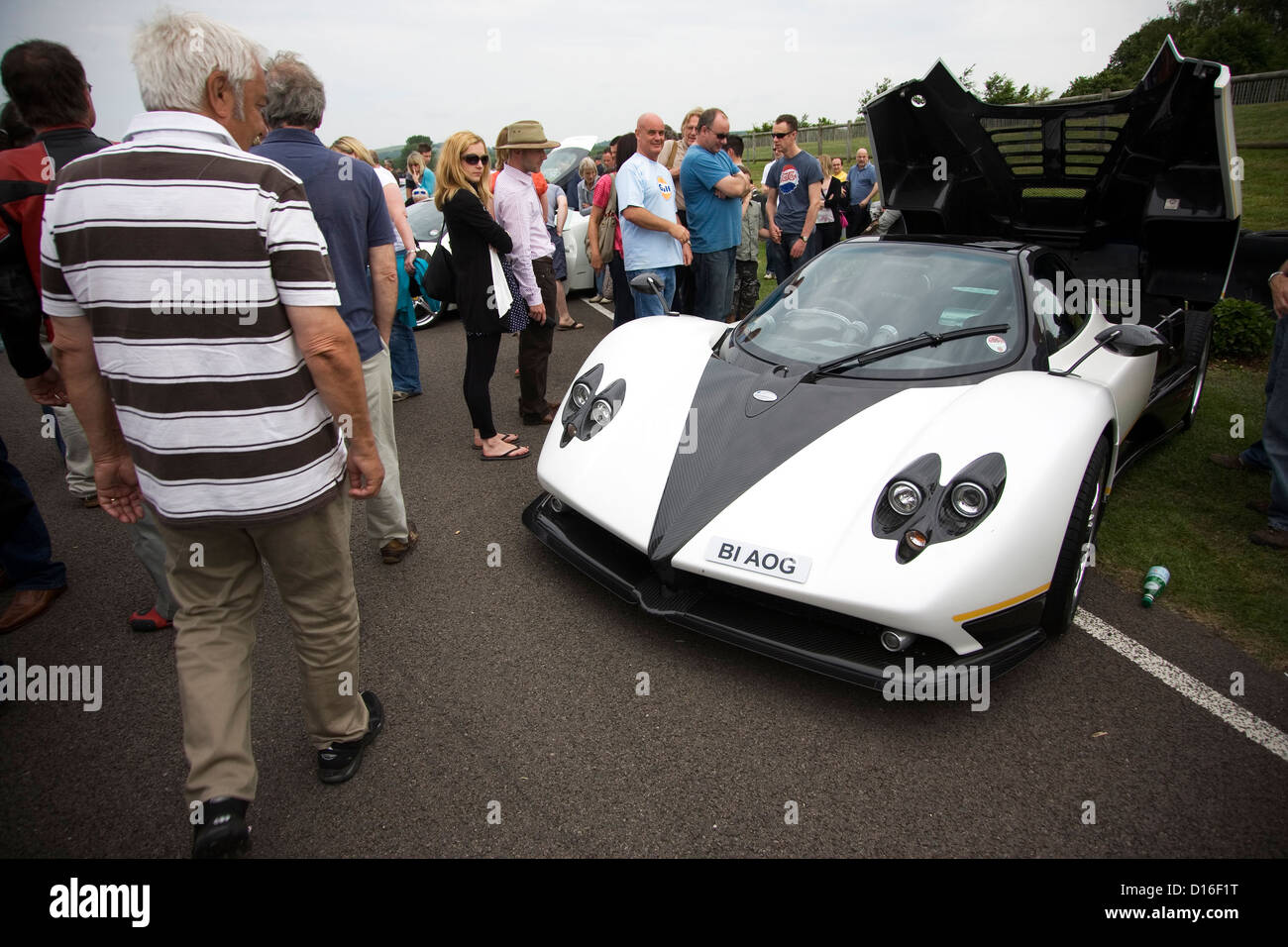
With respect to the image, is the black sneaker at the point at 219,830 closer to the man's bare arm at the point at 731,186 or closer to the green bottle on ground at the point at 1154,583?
the green bottle on ground at the point at 1154,583

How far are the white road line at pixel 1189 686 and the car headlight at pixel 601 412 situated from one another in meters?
2.03

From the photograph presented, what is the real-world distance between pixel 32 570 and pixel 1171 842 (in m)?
4.27

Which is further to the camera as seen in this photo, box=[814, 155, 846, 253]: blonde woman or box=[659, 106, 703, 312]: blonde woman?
box=[814, 155, 846, 253]: blonde woman

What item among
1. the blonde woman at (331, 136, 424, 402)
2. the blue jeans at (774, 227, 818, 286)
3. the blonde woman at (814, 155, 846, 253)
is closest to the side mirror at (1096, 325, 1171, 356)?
the blonde woman at (331, 136, 424, 402)

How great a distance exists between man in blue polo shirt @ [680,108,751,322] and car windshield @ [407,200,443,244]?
143 inches

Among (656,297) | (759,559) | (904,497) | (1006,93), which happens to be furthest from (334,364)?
(1006,93)

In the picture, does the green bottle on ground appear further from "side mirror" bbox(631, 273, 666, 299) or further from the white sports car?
"side mirror" bbox(631, 273, 666, 299)

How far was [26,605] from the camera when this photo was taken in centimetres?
320

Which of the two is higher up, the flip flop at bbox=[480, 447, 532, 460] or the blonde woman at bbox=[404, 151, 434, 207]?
the blonde woman at bbox=[404, 151, 434, 207]

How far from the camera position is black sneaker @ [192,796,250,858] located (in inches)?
73.7

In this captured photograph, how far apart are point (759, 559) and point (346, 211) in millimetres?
2067

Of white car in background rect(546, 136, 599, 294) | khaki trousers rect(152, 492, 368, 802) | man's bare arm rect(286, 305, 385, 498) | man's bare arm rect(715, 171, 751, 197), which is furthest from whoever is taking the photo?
white car in background rect(546, 136, 599, 294)

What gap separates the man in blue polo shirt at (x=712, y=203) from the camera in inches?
217
